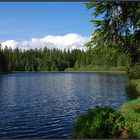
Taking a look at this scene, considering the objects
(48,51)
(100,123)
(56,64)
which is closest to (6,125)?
(100,123)

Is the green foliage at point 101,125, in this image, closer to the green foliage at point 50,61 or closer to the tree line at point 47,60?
the tree line at point 47,60

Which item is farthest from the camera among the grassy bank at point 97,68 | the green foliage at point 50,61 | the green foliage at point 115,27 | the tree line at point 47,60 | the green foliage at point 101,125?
the tree line at point 47,60

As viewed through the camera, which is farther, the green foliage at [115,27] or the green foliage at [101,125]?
the green foliage at [115,27]

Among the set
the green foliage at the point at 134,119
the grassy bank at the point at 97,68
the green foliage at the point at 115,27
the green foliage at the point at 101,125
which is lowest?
the green foliage at the point at 134,119

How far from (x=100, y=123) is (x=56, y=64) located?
129 m

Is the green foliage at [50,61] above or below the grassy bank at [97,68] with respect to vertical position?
above

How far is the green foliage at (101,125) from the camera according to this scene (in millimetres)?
11620

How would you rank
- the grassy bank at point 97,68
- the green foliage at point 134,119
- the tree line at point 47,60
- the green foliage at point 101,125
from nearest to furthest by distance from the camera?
the green foliage at point 101,125 < the green foliage at point 134,119 < the grassy bank at point 97,68 < the tree line at point 47,60

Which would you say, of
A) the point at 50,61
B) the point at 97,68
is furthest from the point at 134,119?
the point at 50,61

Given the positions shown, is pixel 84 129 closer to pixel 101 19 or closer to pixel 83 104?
pixel 101 19

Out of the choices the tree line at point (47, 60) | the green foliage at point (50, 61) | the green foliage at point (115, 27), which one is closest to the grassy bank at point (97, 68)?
the green foliage at point (50, 61)

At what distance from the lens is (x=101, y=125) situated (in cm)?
1173

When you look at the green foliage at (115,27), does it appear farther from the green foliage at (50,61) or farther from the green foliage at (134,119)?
the green foliage at (50,61)

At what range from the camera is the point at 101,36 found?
14719mm
